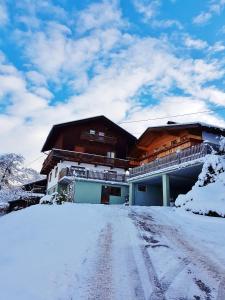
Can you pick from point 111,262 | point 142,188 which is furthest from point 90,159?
point 111,262

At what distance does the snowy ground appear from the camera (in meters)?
5.36

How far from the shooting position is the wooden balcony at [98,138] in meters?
37.0

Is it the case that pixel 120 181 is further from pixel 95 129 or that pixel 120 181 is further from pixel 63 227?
pixel 63 227

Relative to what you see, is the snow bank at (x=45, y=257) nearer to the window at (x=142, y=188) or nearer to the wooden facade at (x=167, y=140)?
the wooden facade at (x=167, y=140)

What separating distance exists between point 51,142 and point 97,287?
36.0 metres

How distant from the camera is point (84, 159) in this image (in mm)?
34688

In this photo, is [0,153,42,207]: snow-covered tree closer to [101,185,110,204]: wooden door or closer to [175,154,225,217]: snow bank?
[101,185,110,204]: wooden door

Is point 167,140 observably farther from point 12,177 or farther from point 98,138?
point 12,177

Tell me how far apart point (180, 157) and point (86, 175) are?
12.2 m

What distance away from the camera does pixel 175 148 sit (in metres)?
27.8

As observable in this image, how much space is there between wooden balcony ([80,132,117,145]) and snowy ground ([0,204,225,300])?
83.3 ft

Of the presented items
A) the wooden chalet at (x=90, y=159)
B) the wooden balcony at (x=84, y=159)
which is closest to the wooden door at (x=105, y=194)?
the wooden chalet at (x=90, y=159)

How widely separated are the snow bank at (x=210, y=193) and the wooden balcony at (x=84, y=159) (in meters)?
19.2

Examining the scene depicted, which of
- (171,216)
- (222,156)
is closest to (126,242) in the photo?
(171,216)
